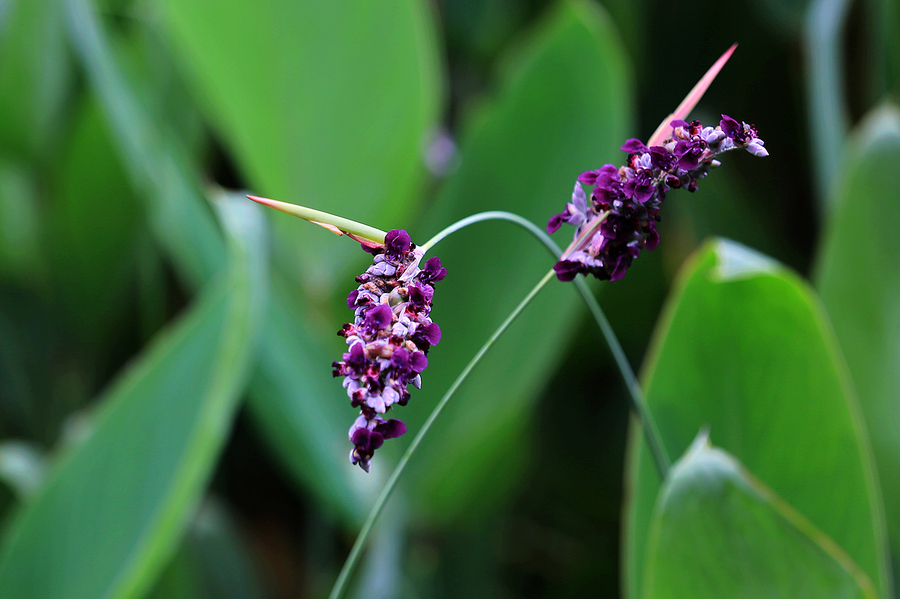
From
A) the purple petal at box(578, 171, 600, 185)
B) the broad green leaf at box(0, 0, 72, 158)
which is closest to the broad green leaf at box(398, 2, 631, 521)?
the purple petal at box(578, 171, 600, 185)

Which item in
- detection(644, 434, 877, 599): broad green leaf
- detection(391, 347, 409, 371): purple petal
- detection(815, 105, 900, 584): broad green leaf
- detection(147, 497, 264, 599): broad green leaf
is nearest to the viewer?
detection(391, 347, 409, 371): purple petal

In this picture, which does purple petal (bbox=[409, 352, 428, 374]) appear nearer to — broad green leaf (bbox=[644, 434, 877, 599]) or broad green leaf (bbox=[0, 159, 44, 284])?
broad green leaf (bbox=[644, 434, 877, 599])

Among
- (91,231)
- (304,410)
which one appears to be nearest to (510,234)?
(304,410)

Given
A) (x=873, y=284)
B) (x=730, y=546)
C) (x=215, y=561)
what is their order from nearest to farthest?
(x=730, y=546), (x=873, y=284), (x=215, y=561)

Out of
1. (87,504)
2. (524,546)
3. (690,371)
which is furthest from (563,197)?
(524,546)

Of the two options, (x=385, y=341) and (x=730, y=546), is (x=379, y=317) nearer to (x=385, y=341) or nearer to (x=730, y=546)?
(x=385, y=341)

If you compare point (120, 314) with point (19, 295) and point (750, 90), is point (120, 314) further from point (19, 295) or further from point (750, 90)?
point (750, 90)
